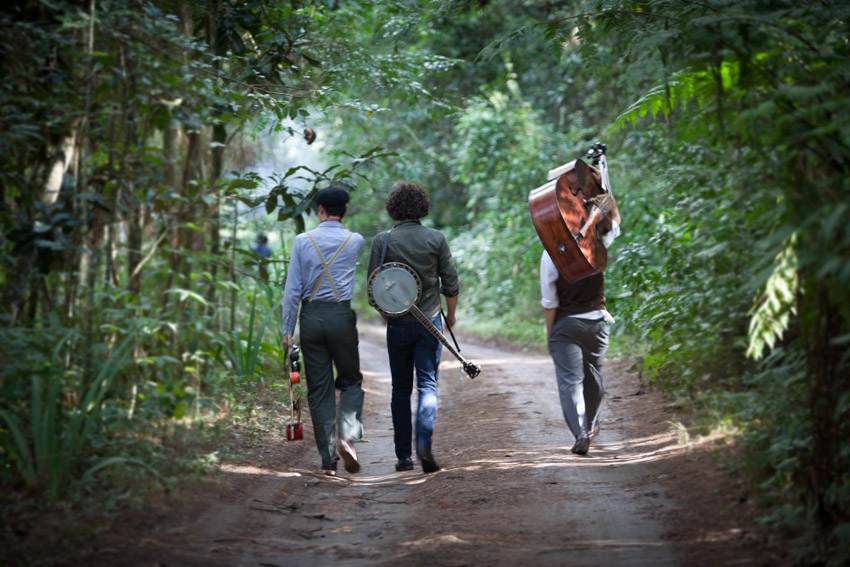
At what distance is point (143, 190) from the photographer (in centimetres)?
603

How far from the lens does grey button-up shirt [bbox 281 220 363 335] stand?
6340 millimetres

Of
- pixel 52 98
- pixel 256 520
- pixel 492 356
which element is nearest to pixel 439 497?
pixel 256 520

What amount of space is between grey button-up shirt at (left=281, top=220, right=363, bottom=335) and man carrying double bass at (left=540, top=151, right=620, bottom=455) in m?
1.54

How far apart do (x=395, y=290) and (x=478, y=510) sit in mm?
1814

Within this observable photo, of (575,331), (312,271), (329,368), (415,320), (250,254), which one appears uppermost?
(250,254)

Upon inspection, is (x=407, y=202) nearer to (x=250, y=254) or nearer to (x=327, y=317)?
(x=327, y=317)

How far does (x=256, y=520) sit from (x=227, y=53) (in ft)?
14.2

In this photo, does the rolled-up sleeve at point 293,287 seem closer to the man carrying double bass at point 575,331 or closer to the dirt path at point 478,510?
the dirt path at point 478,510

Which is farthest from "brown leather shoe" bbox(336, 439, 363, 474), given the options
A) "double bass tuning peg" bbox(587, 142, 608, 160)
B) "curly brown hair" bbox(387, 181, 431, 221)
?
"double bass tuning peg" bbox(587, 142, 608, 160)

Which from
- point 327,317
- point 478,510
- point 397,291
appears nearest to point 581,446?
point 478,510

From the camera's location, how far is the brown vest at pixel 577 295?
6652 mm

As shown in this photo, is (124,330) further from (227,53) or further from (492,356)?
(492,356)

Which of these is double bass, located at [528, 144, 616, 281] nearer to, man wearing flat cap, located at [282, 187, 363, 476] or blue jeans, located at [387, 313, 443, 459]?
blue jeans, located at [387, 313, 443, 459]

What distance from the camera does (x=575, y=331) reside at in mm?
6641
